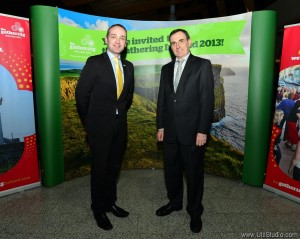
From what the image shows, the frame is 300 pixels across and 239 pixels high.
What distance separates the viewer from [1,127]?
2861 millimetres

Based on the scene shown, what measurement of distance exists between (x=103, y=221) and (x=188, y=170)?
92 centimetres

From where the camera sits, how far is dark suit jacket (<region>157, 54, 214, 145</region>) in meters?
2.20

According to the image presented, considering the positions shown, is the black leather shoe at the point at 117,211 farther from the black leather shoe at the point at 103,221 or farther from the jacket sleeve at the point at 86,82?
the jacket sleeve at the point at 86,82

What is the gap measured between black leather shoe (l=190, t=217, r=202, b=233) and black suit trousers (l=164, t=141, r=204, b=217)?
0.14ft

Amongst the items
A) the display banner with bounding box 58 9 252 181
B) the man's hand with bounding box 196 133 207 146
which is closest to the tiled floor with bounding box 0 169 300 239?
the display banner with bounding box 58 9 252 181

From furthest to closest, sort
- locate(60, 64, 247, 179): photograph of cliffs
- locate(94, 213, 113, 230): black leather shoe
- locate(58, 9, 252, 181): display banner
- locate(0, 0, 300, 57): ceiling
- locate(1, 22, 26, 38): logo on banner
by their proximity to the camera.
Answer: locate(0, 0, 300, 57): ceiling
locate(60, 64, 247, 179): photograph of cliffs
locate(58, 9, 252, 181): display banner
locate(1, 22, 26, 38): logo on banner
locate(94, 213, 113, 230): black leather shoe

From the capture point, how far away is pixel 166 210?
259 cm

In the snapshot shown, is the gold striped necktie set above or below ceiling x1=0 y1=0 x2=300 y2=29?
below

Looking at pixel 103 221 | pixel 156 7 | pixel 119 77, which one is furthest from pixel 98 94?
pixel 156 7

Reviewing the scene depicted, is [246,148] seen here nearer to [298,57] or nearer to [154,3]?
[298,57]

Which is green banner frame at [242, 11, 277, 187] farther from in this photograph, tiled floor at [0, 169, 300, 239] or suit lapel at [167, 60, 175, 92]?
suit lapel at [167, 60, 175, 92]

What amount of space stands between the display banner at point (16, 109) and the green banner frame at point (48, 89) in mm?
106

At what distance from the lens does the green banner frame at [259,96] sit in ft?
9.64

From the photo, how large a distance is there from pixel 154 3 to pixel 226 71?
4.64 meters
